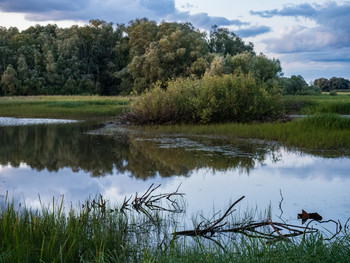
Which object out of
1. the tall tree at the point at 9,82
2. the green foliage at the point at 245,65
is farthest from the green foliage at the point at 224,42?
the tall tree at the point at 9,82

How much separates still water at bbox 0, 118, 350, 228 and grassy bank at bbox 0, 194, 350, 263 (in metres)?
0.94

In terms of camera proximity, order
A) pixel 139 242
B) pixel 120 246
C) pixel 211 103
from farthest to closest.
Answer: pixel 211 103, pixel 139 242, pixel 120 246

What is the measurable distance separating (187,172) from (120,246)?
5.41 meters

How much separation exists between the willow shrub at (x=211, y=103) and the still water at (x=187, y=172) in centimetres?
308

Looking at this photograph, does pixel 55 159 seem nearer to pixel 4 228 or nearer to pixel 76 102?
pixel 4 228

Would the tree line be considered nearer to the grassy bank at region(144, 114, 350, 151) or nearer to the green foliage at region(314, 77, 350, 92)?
the green foliage at region(314, 77, 350, 92)

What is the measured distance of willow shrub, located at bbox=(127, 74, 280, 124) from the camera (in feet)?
65.1

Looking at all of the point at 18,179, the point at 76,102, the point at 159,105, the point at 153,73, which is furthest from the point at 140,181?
the point at 153,73

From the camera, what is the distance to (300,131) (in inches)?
629

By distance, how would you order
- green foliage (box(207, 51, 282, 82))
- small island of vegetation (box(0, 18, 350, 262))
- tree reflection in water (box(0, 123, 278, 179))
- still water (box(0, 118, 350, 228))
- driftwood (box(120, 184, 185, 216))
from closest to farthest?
small island of vegetation (box(0, 18, 350, 262)) → driftwood (box(120, 184, 185, 216)) → still water (box(0, 118, 350, 228)) → tree reflection in water (box(0, 123, 278, 179)) → green foliage (box(207, 51, 282, 82))

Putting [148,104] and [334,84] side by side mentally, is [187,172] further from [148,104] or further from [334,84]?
[334,84]

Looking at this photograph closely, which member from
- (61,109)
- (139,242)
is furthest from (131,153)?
(61,109)

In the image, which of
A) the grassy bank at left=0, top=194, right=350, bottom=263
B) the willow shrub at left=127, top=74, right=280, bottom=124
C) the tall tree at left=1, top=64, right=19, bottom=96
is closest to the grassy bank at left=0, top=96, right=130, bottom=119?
the willow shrub at left=127, top=74, right=280, bottom=124

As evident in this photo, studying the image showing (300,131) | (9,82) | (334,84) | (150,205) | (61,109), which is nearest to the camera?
(150,205)
